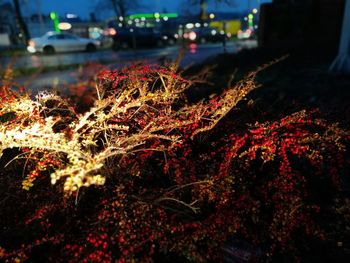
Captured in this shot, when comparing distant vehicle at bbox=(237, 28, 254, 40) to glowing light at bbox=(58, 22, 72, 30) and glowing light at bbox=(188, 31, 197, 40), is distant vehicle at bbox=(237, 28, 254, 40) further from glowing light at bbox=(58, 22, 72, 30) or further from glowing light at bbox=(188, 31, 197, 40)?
glowing light at bbox=(58, 22, 72, 30)

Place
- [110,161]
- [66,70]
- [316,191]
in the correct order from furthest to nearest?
[66,70], [316,191], [110,161]

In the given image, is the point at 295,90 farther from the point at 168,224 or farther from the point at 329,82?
the point at 168,224

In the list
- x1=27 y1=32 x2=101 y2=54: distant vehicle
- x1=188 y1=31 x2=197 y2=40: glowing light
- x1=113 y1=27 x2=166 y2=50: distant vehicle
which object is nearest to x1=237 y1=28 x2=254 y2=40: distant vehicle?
x1=188 y1=31 x2=197 y2=40: glowing light

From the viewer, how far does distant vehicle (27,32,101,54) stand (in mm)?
20766

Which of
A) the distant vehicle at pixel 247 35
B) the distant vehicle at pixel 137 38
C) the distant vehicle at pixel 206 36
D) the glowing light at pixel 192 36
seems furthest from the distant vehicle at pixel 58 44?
the distant vehicle at pixel 247 35

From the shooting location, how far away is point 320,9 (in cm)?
1182

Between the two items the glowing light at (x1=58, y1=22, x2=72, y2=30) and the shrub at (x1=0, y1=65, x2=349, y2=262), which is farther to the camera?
the glowing light at (x1=58, y1=22, x2=72, y2=30)

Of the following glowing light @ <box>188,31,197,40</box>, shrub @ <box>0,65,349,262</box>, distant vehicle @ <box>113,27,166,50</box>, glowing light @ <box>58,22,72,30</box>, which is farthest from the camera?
glowing light @ <box>58,22,72,30</box>

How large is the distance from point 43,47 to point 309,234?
851 inches

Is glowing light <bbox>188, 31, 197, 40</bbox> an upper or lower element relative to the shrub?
lower

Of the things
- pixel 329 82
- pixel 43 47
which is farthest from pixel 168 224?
pixel 43 47

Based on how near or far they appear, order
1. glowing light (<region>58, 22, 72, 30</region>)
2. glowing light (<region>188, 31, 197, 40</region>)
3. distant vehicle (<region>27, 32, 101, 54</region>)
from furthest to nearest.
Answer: glowing light (<region>58, 22, 72, 30</region>) < glowing light (<region>188, 31, 197, 40</region>) < distant vehicle (<region>27, 32, 101, 54</region>)

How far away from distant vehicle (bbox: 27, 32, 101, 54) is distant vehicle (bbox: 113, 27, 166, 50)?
160 cm

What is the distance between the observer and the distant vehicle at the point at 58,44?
68.1 feet
